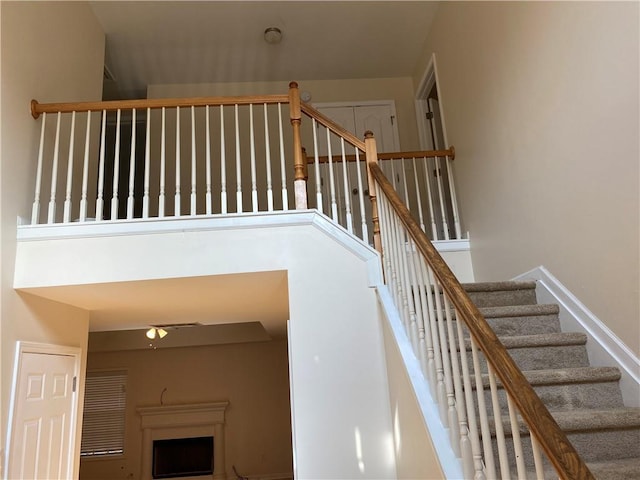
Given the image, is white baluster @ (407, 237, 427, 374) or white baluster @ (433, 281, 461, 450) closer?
white baluster @ (433, 281, 461, 450)

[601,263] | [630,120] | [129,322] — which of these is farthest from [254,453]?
[630,120]

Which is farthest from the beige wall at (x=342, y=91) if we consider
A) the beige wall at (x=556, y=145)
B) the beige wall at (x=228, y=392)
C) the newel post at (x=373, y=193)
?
the beige wall at (x=228, y=392)

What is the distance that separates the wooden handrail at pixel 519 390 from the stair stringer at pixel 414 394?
526 millimetres

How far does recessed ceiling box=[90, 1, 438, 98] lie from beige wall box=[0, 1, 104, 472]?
3.52ft

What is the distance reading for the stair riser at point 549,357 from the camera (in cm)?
247

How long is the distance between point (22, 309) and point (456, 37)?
422 centimetres

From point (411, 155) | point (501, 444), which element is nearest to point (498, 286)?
point (411, 155)

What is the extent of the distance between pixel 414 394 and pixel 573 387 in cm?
85

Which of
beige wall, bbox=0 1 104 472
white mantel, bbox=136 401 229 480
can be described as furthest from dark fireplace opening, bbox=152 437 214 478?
beige wall, bbox=0 1 104 472

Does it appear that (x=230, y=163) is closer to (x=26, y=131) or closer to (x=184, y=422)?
(x=26, y=131)

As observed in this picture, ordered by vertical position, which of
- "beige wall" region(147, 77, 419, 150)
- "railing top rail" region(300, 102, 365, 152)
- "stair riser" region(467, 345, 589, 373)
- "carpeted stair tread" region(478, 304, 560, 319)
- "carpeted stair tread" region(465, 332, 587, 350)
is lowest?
"stair riser" region(467, 345, 589, 373)

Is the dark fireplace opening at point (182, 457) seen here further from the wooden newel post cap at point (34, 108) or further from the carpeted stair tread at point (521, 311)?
the carpeted stair tread at point (521, 311)

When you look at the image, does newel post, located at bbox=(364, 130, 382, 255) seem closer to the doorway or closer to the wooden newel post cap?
the doorway

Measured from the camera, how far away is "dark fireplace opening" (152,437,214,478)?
6.90 meters
